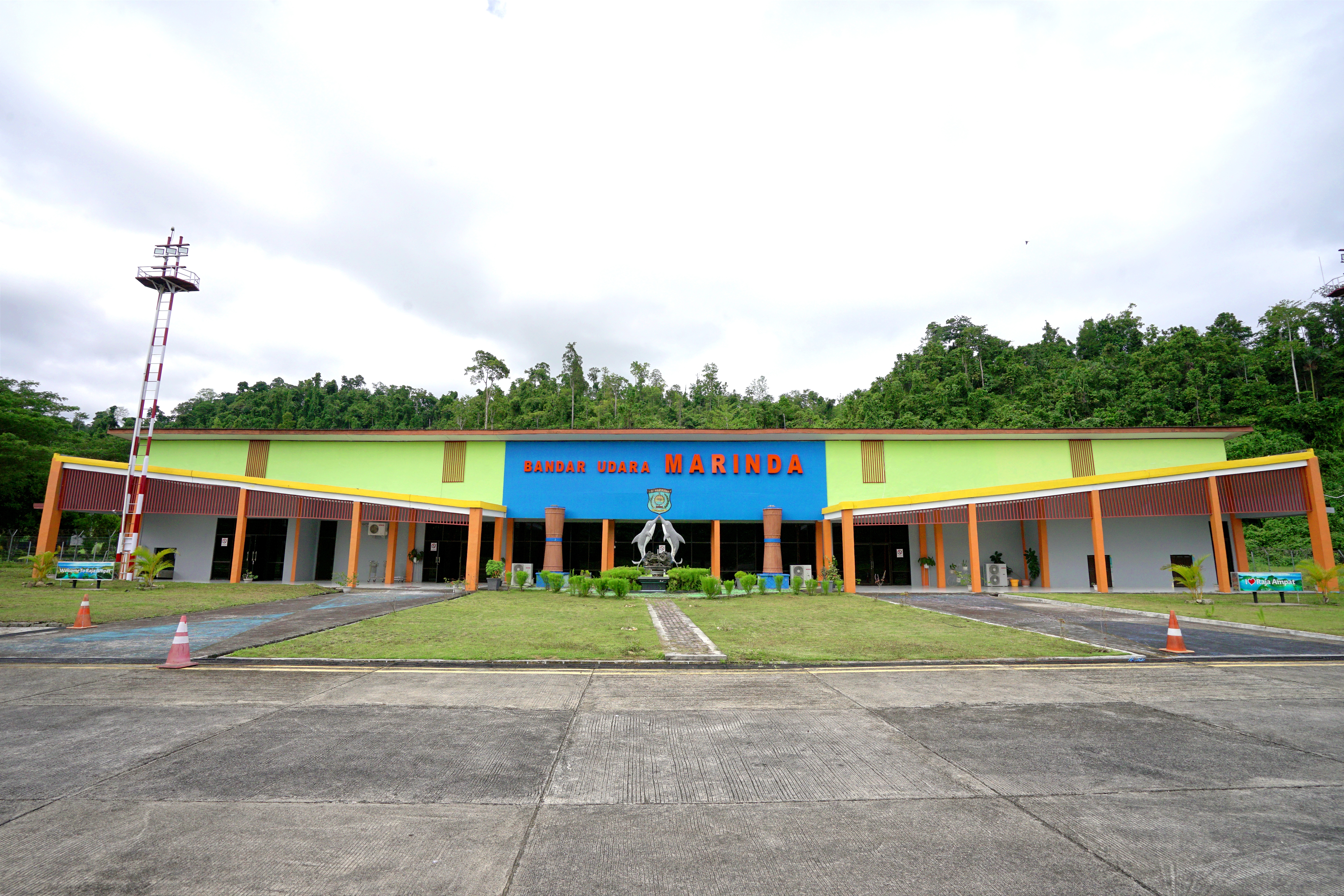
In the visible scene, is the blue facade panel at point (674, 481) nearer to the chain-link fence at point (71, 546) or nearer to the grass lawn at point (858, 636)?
the grass lawn at point (858, 636)

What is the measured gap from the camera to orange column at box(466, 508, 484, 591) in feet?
86.7

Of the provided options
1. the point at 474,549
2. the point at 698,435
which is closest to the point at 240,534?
the point at 474,549

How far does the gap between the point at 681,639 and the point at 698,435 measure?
21.0 m

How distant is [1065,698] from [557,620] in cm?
1110

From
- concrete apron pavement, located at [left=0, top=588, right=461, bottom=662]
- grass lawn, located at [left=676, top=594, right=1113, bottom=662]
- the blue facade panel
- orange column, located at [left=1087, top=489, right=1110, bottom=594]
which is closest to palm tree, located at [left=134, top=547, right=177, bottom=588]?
concrete apron pavement, located at [left=0, top=588, right=461, bottom=662]

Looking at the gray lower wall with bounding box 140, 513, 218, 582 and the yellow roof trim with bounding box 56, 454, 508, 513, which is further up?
the yellow roof trim with bounding box 56, 454, 508, 513

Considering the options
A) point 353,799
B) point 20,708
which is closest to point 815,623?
point 353,799

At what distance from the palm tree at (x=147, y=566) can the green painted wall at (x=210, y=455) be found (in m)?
8.54

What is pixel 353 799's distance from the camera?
4949 millimetres

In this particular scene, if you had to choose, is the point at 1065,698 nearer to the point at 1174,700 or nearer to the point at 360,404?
the point at 1174,700

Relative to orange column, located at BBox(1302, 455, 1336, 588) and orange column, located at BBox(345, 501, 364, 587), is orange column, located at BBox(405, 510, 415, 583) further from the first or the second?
orange column, located at BBox(1302, 455, 1336, 588)

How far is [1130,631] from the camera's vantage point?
14.4m

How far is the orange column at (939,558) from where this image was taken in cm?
3219

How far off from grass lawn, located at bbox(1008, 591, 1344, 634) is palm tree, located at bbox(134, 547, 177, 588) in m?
30.4
